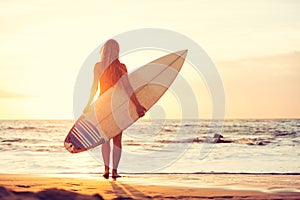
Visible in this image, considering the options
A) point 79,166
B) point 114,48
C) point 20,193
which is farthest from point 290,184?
point 79,166

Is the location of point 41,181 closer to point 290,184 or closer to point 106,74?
point 106,74

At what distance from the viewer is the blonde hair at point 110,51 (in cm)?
727

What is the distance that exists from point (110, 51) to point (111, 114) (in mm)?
1452

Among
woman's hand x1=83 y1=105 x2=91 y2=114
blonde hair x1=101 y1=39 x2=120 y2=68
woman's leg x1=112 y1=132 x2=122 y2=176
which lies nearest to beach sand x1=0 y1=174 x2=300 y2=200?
woman's leg x1=112 y1=132 x2=122 y2=176

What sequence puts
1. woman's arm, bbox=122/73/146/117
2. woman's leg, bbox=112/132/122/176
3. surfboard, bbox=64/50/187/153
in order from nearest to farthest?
woman's arm, bbox=122/73/146/117 → woman's leg, bbox=112/132/122/176 → surfboard, bbox=64/50/187/153

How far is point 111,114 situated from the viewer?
8.43 meters

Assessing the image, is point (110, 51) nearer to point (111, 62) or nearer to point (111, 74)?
point (111, 62)

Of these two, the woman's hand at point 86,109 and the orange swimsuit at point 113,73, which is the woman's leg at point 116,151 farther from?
the orange swimsuit at point 113,73

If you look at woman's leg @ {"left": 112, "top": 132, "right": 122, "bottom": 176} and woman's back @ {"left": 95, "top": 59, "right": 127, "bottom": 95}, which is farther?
woman's leg @ {"left": 112, "top": 132, "right": 122, "bottom": 176}

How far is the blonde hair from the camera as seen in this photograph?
7273 millimetres

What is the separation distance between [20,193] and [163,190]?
66.2 inches

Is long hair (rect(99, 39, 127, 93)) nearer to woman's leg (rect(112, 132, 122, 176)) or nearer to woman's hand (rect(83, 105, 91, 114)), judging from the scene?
woman's hand (rect(83, 105, 91, 114))

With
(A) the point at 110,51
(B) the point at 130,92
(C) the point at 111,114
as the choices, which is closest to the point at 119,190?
(B) the point at 130,92

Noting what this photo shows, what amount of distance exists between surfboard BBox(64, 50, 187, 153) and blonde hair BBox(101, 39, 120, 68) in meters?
0.33
